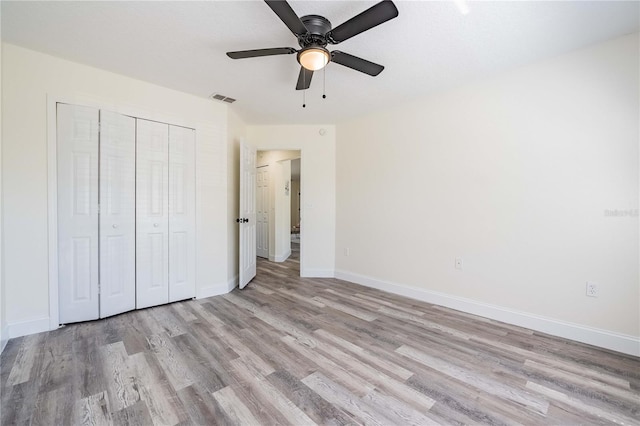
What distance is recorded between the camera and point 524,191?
261 centimetres

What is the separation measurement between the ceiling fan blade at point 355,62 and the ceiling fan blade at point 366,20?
124 mm

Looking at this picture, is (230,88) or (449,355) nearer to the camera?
(449,355)

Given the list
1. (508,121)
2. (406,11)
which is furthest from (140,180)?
(508,121)

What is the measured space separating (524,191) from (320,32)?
2.34m

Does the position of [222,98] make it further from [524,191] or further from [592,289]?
[592,289]

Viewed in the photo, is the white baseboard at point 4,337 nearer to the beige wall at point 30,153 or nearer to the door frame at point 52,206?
the beige wall at point 30,153

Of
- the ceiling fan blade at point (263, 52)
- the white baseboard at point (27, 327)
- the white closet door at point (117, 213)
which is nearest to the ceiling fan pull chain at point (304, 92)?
the ceiling fan blade at point (263, 52)

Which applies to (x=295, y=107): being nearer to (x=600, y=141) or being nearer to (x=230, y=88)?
(x=230, y=88)

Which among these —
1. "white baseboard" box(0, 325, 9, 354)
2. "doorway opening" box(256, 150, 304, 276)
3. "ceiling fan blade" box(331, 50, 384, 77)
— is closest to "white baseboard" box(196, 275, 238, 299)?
"white baseboard" box(0, 325, 9, 354)

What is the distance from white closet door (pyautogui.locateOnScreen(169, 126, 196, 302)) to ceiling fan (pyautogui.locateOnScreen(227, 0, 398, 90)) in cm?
161

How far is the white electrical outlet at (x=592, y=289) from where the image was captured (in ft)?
7.48

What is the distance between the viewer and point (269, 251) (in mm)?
5797

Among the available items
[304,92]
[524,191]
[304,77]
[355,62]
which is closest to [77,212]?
[304,77]

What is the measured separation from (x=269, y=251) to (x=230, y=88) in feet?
11.6
